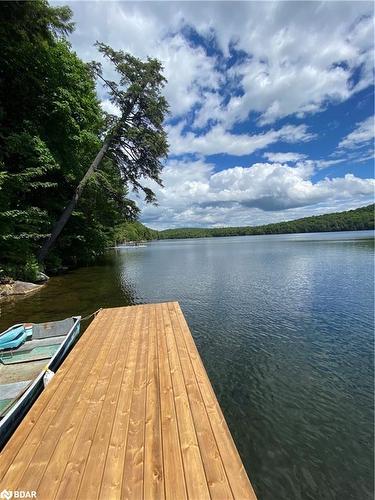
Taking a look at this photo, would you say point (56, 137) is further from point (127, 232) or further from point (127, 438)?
point (127, 232)

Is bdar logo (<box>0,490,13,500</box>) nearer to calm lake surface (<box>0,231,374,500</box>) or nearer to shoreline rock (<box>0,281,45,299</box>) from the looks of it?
calm lake surface (<box>0,231,374,500</box>)

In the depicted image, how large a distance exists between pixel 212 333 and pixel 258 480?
5.49 meters

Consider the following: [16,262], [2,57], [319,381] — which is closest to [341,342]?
[319,381]

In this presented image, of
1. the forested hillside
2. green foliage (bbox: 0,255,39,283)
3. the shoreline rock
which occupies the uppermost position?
the forested hillside

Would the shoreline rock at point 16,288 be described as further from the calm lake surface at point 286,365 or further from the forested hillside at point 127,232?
the forested hillside at point 127,232

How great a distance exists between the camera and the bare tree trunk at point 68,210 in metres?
18.6

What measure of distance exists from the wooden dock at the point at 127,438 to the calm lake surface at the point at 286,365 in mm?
1684

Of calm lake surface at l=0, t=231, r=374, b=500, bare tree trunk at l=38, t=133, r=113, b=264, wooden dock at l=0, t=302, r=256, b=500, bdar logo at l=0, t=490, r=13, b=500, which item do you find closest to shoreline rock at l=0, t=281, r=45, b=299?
calm lake surface at l=0, t=231, r=374, b=500

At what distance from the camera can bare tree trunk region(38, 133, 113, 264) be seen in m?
18.6

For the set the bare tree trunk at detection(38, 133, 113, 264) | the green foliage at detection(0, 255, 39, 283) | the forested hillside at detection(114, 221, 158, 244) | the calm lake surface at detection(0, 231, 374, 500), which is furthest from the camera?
the forested hillside at detection(114, 221, 158, 244)

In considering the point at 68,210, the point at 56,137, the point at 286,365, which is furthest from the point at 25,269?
the point at 286,365

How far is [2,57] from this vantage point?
14305 millimetres

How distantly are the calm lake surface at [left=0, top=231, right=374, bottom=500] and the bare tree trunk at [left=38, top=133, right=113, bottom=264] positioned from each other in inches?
125

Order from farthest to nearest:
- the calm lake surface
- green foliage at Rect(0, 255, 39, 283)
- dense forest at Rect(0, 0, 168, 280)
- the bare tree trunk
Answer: the bare tree trunk < green foliage at Rect(0, 255, 39, 283) < dense forest at Rect(0, 0, 168, 280) < the calm lake surface
